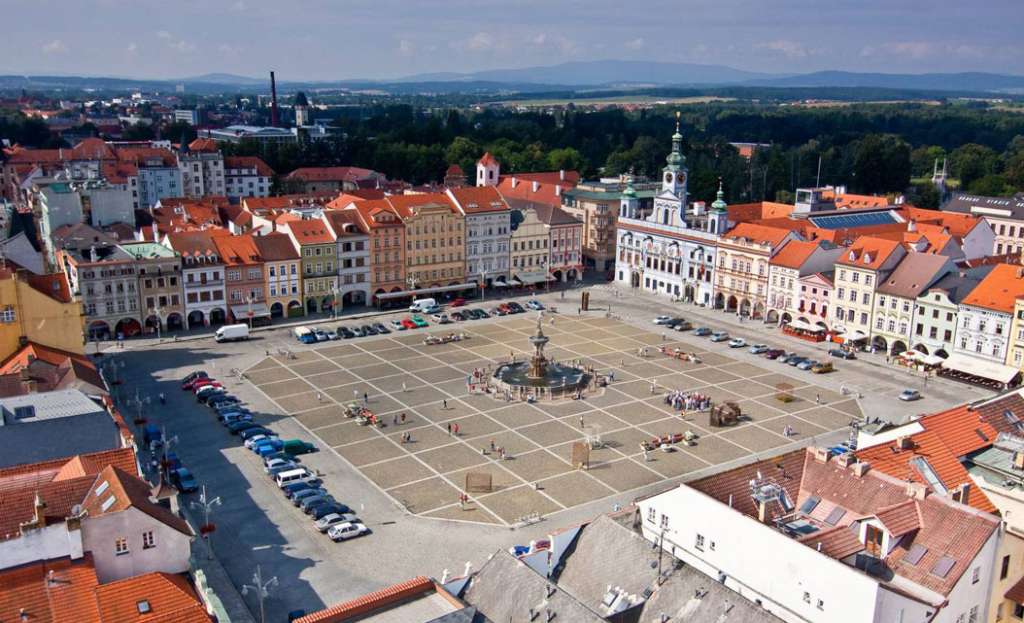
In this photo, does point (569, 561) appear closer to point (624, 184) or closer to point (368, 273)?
point (368, 273)

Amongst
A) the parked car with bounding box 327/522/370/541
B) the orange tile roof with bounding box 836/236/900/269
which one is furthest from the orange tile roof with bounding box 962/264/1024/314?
the parked car with bounding box 327/522/370/541

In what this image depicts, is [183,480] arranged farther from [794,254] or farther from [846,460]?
[794,254]

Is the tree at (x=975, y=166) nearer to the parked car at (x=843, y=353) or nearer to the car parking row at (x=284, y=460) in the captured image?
the parked car at (x=843, y=353)

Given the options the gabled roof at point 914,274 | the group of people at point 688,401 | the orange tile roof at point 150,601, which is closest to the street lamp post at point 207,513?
the orange tile roof at point 150,601

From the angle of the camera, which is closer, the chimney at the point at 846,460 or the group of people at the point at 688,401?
the chimney at the point at 846,460

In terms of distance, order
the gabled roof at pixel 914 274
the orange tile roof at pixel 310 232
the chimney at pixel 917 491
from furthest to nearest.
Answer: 1. the orange tile roof at pixel 310 232
2. the gabled roof at pixel 914 274
3. the chimney at pixel 917 491

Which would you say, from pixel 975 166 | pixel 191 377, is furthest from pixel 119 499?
pixel 975 166

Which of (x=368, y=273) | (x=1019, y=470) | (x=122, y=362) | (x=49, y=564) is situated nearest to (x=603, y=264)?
(x=368, y=273)
